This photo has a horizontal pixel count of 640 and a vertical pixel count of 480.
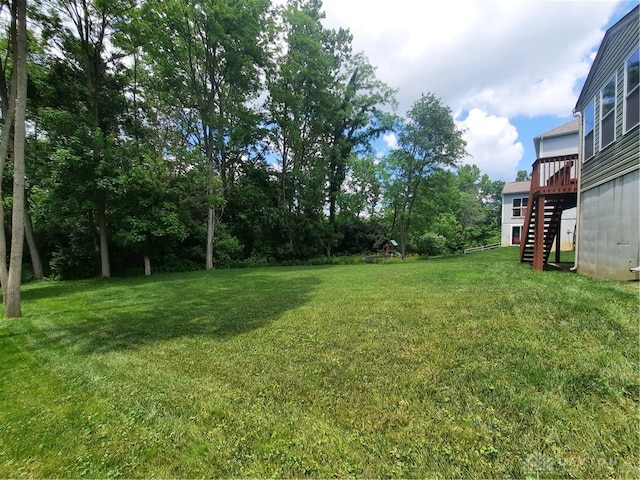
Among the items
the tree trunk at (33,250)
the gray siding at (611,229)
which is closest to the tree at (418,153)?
the gray siding at (611,229)

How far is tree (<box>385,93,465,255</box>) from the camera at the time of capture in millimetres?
17328

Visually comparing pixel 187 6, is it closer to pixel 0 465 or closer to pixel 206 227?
pixel 206 227

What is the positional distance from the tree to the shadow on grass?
11304 mm

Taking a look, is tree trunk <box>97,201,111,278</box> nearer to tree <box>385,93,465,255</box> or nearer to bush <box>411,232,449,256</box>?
tree <box>385,93,465,255</box>

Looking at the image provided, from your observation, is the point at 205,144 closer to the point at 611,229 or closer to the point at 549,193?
the point at 549,193

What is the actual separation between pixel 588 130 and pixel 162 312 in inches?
441

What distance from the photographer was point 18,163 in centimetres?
584

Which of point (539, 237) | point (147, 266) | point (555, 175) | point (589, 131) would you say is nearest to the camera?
point (589, 131)

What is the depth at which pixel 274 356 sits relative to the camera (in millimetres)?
3463

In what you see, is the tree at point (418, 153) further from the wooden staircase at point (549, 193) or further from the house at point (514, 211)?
the house at point (514, 211)

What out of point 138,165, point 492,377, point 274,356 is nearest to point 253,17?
point 138,165

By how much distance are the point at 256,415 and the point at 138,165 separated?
12.2m

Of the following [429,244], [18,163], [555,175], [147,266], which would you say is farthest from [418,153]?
[18,163]

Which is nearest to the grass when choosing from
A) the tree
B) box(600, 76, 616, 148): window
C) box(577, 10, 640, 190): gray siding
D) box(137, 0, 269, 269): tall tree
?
box(577, 10, 640, 190): gray siding
